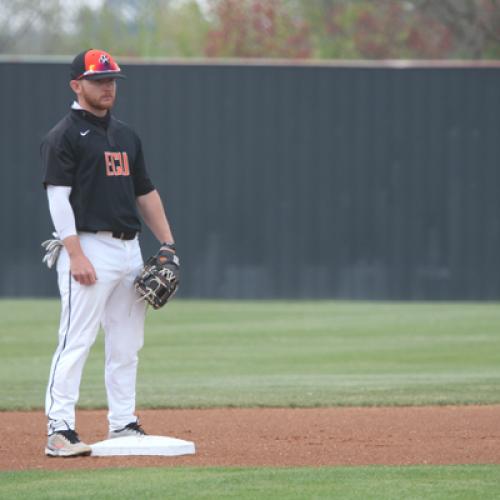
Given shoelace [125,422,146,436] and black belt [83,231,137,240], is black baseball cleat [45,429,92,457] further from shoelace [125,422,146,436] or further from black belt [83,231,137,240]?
black belt [83,231,137,240]

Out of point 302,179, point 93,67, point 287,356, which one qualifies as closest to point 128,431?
point 93,67

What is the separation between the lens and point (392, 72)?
17.0 m

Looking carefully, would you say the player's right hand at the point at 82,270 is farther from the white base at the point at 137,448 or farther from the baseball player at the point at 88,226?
the white base at the point at 137,448

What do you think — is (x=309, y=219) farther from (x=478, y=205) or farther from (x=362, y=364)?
(x=362, y=364)

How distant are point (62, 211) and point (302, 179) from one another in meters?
11.8

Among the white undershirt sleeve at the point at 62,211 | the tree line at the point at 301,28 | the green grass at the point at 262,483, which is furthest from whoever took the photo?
the tree line at the point at 301,28

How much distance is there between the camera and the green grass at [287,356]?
27.9ft

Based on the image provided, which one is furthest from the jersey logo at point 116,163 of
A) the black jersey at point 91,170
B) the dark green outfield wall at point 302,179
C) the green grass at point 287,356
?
the dark green outfield wall at point 302,179

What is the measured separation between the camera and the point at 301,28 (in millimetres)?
33094

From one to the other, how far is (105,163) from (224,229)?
38.1 ft

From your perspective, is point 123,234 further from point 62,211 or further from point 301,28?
point 301,28

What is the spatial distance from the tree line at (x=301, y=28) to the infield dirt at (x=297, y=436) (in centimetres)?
2241

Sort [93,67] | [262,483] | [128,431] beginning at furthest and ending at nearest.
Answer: [128,431]
[93,67]
[262,483]

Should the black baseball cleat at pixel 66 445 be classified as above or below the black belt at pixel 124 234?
below
